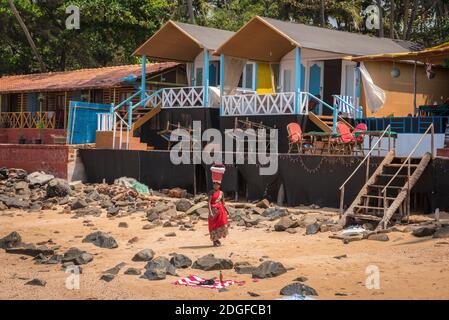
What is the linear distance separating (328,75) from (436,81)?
3577mm

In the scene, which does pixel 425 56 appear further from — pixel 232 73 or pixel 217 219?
pixel 217 219

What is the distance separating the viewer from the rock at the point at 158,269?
10.6 metres

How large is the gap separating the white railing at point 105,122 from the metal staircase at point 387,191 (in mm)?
12177

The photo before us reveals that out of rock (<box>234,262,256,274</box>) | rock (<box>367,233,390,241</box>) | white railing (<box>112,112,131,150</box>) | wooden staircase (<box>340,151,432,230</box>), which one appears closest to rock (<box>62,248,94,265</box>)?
rock (<box>234,262,256,274</box>)

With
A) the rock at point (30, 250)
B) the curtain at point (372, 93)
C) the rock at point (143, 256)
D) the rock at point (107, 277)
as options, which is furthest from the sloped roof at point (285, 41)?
the rock at point (107, 277)

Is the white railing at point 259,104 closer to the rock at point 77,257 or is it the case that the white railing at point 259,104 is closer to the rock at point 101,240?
the rock at point 101,240

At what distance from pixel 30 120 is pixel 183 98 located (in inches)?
344

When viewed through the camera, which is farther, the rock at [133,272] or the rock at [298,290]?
the rock at [133,272]

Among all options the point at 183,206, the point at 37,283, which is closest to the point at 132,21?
the point at 183,206

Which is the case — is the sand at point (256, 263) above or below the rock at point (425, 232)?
below

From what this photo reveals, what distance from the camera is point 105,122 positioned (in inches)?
1035

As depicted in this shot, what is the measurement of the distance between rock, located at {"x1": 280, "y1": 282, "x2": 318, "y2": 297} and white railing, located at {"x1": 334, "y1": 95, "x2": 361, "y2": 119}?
13.5 m
